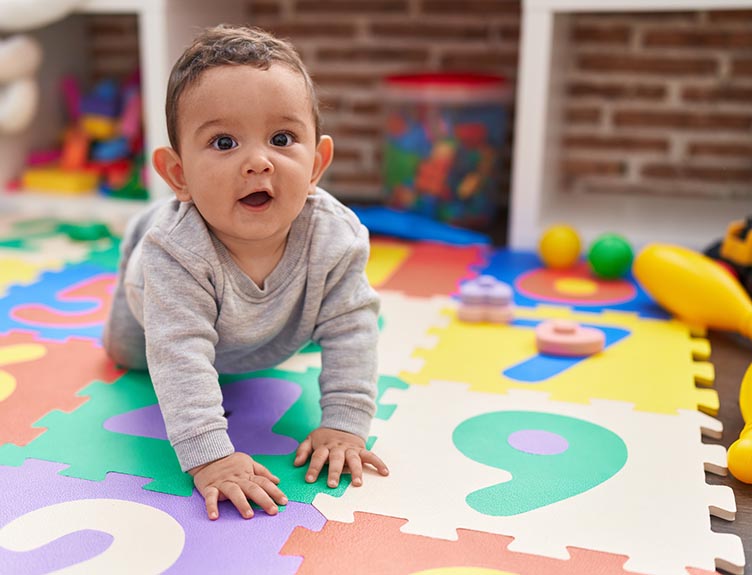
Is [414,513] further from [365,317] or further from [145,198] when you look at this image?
[145,198]

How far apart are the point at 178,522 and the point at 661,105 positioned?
61.3 inches

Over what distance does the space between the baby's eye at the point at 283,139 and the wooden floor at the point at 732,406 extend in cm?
51

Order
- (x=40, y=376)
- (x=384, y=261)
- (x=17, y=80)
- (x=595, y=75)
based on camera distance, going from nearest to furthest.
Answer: (x=40, y=376)
(x=384, y=261)
(x=17, y=80)
(x=595, y=75)

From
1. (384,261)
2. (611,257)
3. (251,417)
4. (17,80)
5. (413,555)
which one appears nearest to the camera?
(413,555)

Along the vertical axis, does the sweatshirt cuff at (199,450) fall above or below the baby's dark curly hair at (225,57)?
below

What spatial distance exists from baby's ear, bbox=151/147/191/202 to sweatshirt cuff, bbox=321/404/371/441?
259mm

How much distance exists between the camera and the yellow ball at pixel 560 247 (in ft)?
4.91

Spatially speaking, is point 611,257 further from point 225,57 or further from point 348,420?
point 225,57

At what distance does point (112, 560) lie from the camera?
0.66 m

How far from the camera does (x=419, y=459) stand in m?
0.83

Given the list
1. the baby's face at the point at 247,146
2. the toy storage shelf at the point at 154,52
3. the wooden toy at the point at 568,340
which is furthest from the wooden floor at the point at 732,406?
the toy storage shelf at the point at 154,52

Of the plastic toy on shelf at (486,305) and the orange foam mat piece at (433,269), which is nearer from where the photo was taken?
the plastic toy on shelf at (486,305)

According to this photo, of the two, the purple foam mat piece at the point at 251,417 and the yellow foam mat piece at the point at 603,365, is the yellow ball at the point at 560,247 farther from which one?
the purple foam mat piece at the point at 251,417

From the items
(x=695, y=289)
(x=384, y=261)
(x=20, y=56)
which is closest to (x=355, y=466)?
(x=695, y=289)
